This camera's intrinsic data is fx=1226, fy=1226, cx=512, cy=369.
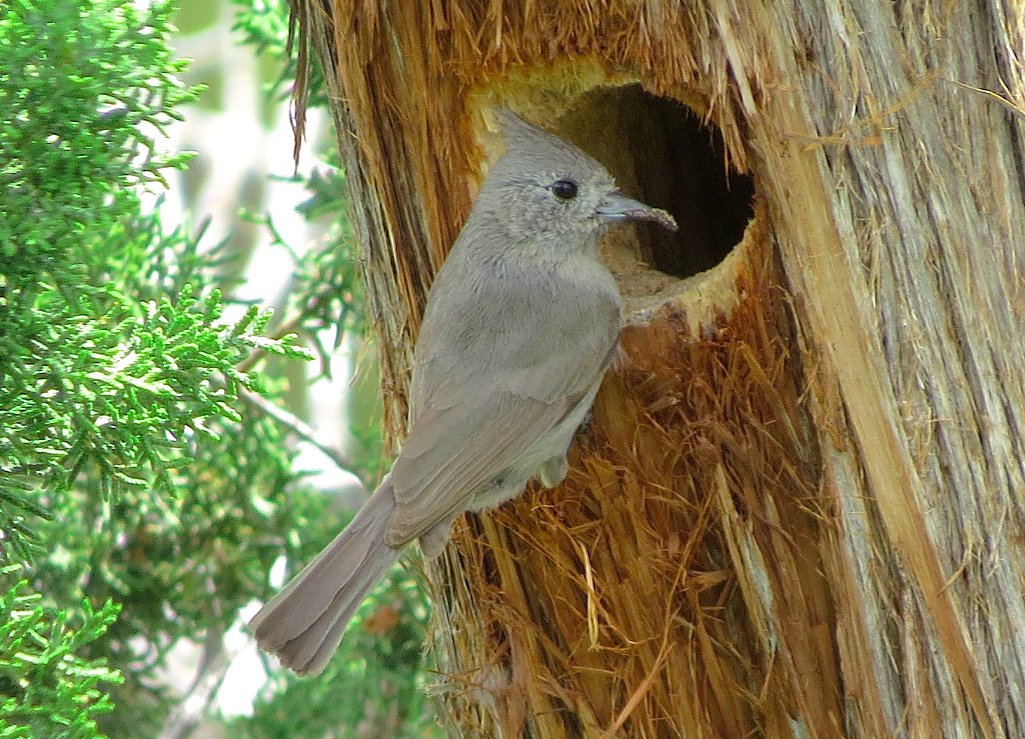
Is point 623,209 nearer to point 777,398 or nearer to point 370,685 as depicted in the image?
point 777,398

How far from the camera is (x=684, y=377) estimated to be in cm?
300

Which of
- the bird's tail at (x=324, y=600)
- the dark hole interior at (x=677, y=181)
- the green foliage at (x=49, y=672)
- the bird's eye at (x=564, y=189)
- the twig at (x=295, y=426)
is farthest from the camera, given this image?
the twig at (x=295, y=426)

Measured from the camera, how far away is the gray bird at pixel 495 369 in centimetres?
297

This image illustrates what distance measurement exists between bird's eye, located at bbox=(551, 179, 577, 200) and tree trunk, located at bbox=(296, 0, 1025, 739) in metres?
0.28

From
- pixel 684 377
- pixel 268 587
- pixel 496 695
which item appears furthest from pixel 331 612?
Result: pixel 268 587

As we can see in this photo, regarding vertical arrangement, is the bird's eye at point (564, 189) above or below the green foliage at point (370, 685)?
above

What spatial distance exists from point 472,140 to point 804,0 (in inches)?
38.2

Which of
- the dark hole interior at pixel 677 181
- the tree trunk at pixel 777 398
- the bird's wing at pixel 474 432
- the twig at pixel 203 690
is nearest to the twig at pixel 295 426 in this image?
the twig at pixel 203 690

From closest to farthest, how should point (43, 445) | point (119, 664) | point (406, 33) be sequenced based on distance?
point (43, 445), point (406, 33), point (119, 664)

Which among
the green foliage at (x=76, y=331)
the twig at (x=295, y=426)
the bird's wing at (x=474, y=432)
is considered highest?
the green foliage at (x=76, y=331)

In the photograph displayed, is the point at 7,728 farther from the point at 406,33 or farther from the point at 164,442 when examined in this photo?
the point at 406,33

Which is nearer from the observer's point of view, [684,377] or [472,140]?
[684,377]

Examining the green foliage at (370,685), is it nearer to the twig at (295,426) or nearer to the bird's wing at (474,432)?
the twig at (295,426)

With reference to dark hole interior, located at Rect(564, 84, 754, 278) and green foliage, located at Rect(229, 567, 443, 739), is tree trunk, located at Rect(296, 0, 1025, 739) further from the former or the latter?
green foliage, located at Rect(229, 567, 443, 739)
